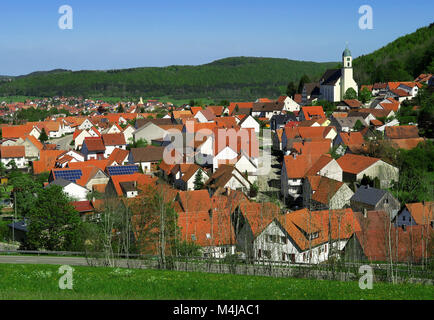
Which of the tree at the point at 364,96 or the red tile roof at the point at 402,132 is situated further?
the tree at the point at 364,96

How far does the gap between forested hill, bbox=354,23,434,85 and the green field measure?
246ft

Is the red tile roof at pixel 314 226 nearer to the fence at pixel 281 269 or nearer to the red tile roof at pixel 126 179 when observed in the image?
the fence at pixel 281 269

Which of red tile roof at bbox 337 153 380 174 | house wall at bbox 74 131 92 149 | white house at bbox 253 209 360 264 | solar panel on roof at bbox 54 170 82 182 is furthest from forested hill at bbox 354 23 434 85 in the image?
white house at bbox 253 209 360 264

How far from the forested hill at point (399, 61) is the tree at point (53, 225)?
228ft

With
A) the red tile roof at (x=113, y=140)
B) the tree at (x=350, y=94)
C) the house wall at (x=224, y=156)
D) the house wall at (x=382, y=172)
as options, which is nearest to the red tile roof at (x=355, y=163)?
the house wall at (x=382, y=172)

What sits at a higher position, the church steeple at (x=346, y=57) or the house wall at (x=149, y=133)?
the church steeple at (x=346, y=57)

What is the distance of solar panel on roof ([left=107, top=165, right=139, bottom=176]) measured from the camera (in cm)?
4144

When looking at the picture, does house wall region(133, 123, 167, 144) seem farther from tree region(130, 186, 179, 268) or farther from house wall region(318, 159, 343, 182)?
tree region(130, 186, 179, 268)

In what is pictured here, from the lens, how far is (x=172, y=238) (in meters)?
22.0

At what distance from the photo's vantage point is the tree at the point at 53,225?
25656 mm

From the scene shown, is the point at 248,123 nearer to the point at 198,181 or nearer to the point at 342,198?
the point at 198,181
